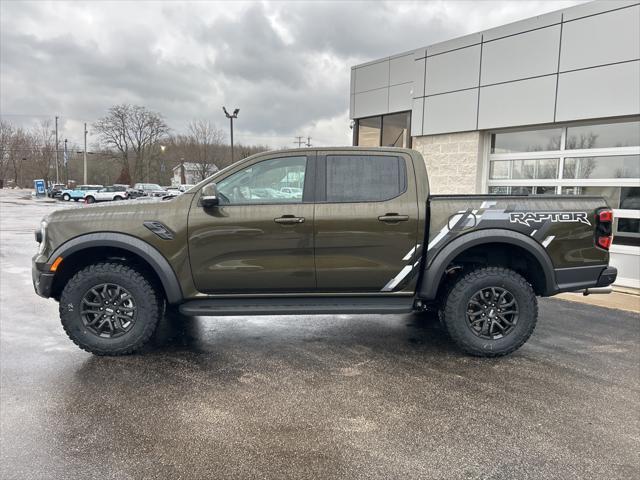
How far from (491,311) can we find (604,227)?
52.3 inches

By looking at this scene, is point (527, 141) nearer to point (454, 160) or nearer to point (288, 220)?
point (454, 160)

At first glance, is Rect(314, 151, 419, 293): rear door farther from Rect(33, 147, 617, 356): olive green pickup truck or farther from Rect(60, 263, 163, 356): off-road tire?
Rect(60, 263, 163, 356): off-road tire

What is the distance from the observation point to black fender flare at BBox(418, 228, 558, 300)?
13.4 ft

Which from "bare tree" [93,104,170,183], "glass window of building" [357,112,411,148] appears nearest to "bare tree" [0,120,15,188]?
"bare tree" [93,104,170,183]

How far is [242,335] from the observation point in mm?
4879

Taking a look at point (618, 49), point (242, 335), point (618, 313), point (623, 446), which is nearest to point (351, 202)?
point (242, 335)

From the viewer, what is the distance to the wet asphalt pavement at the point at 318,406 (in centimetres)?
260

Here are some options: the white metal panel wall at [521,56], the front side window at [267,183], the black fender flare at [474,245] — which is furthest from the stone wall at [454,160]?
the front side window at [267,183]

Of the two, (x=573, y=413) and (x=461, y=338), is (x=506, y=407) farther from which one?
(x=461, y=338)

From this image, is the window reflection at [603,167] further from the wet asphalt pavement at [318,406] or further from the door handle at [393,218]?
the door handle at [393,218]

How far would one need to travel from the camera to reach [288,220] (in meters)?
4.05

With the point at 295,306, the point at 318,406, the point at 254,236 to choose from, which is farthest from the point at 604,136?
the point at 318,406

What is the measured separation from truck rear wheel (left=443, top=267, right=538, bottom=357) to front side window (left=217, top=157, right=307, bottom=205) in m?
1.80

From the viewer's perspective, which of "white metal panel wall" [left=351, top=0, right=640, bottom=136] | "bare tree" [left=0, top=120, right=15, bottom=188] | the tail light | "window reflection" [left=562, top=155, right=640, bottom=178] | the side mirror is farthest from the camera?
"bare tree" [left=0, top=120, right=15, bottom=188]
